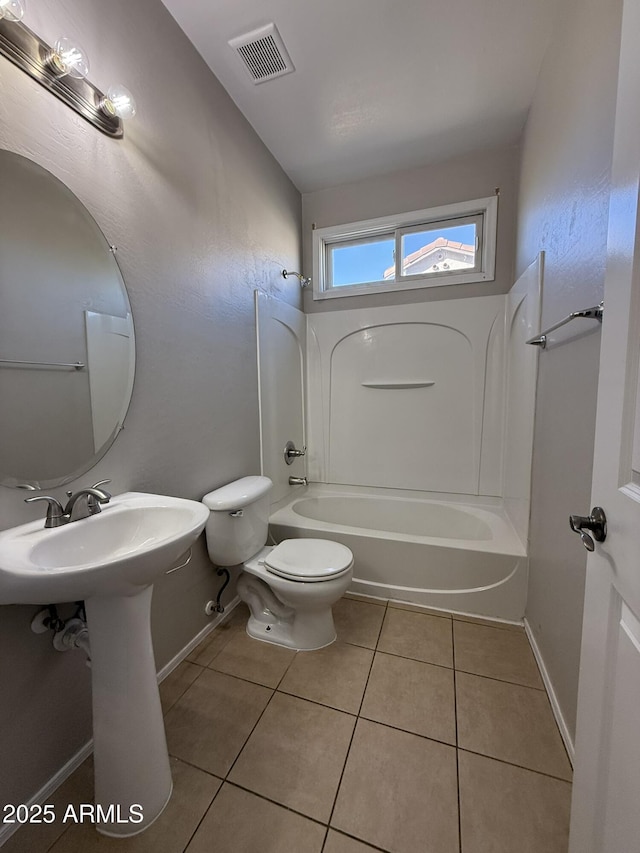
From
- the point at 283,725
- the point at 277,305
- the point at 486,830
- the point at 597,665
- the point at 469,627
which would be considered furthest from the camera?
the point at 277,305

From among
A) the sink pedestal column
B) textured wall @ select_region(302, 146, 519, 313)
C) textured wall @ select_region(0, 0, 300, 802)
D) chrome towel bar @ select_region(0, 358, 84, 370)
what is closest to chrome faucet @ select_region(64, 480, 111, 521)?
textured wall @ select_region(0, 0, 300, 802)

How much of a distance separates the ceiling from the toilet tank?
6.71 feet

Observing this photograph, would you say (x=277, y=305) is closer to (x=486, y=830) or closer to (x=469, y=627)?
(x=469, y=627)

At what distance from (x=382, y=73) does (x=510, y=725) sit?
9.46ft

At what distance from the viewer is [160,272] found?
1.38 m

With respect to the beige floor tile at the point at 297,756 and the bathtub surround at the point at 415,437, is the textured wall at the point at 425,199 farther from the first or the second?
the beige floor tile at the point at 297,756

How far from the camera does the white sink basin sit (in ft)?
2.42

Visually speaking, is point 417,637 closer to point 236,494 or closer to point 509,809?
point 509,809

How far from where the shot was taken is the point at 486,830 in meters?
0.94

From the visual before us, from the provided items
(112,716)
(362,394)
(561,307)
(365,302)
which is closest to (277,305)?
(365,302)

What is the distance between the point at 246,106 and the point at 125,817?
3.01 m

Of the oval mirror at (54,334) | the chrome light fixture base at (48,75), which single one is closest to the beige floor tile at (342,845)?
the oval mirror at (54,334)

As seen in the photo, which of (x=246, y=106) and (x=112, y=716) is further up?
(x=246, y=106)

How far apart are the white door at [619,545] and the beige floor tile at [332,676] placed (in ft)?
2.68
